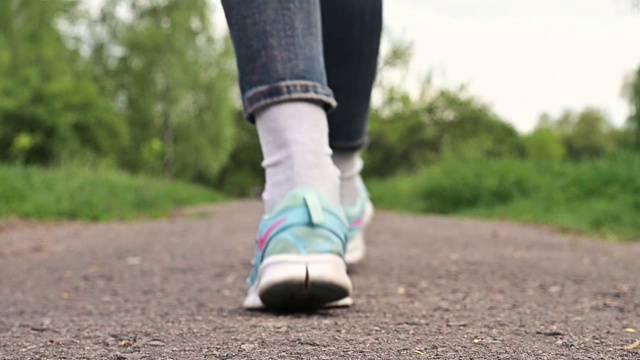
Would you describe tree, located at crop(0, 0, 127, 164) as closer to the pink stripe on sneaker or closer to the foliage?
the pink stripe on sneaker

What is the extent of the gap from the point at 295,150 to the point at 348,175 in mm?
761

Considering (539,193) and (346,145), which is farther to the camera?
(539,193)

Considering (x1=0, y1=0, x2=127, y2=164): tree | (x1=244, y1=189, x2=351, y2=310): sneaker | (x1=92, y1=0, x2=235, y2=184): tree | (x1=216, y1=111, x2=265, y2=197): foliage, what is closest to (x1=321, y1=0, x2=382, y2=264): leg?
(x1=244, y1=189, x2=351, y2=310): sneaker

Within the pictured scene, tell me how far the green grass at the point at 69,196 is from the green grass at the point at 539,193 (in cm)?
398

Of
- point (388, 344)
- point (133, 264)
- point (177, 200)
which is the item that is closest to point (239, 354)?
point (388, 344)

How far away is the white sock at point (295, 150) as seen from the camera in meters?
1.37

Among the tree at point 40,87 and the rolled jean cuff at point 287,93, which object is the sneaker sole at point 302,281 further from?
the tree at point 40,87

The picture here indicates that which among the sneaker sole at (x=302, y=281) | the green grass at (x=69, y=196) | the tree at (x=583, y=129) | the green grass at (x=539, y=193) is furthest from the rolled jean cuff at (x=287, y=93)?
the tree at (x=583, y=129)

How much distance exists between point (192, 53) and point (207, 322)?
23385 mm

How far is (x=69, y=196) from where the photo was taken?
7.36m

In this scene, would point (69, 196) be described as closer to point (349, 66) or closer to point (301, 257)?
point (349, 66)

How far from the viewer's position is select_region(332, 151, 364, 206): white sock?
204cm

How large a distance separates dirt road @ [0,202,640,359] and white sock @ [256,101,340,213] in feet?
0.79

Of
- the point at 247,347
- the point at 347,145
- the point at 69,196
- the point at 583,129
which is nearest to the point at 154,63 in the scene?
the point at 69,196
